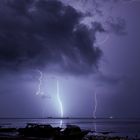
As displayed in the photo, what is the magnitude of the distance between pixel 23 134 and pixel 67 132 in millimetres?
13688

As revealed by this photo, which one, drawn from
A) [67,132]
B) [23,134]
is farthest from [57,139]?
[23,134]

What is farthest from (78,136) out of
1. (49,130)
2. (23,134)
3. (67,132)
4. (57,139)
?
(23,134)

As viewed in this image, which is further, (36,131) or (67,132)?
(36,131)

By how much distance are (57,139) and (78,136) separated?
6139mm

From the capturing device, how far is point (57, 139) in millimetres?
45625

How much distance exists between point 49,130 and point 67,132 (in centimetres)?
846

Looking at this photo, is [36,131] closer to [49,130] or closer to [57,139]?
[49,130]

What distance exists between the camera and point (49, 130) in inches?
2293

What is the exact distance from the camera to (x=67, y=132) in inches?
2000

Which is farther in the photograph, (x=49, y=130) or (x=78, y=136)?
(x=49, y=130)

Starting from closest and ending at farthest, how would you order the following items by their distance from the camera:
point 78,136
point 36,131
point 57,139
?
point 57,139 < point 78,136 < point 36,131

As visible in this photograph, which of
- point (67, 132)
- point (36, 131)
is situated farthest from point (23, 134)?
point (67, 132)

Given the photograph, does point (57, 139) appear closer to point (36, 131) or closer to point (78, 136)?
point (78, 136)

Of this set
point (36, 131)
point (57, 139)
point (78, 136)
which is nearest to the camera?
point (57, 139)
